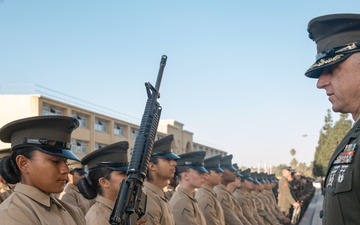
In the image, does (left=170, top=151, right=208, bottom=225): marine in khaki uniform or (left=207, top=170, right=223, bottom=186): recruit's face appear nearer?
(left=170, top=151, right=208, bottom=225): marine in khaki uniform

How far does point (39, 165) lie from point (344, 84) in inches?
73.0

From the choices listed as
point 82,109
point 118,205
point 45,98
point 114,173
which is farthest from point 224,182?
point 82,109

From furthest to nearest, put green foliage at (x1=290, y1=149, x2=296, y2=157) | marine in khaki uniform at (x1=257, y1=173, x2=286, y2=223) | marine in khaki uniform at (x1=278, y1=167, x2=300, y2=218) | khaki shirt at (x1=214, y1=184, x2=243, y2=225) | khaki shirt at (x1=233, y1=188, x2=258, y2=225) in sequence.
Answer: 1. green foliage at (x1=290, y1=149, x2=296, y2=157)
2. marine in khaki uniform at (x1=278, y1=167, x2=300, y2=218)
3. marine in khaki uniform at (x1=257, y1=173, x2=286, y2=223)
4. khaki shirt at (x1=233, y1=188, x2=258, y2=225)
5. khaki shirt at (x1=214, y1=184, x2=243, y2=225)

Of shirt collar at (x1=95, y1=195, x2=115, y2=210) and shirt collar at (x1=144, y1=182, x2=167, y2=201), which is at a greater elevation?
shirt collar at (x1=95, y1=195, x2=115, y2=210)

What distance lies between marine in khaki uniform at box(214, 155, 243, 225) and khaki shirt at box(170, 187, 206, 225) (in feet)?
5.48

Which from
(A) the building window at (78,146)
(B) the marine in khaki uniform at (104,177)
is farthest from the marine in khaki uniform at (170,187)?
(A) the building window at (78,146)

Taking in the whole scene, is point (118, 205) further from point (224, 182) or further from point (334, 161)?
point (224, 182)

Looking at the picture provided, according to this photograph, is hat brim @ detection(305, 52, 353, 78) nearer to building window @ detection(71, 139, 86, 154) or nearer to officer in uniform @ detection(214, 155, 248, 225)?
officer in uniform @ detection(214, 155, 248, 225)

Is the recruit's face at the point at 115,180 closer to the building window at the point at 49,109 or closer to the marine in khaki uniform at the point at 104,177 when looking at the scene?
the marine in khaki uniform at the point at 104,177

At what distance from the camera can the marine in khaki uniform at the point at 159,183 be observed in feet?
15.8

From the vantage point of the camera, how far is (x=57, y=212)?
294cm

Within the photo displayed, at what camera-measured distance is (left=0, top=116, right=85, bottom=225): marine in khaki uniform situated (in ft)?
9.18

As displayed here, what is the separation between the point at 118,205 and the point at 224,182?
537cm

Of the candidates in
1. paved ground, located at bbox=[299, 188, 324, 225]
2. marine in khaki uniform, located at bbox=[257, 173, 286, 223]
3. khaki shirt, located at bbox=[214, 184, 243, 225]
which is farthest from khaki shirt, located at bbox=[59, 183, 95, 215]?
paved ground, located at bbox=[299, 188, 324, 225]
